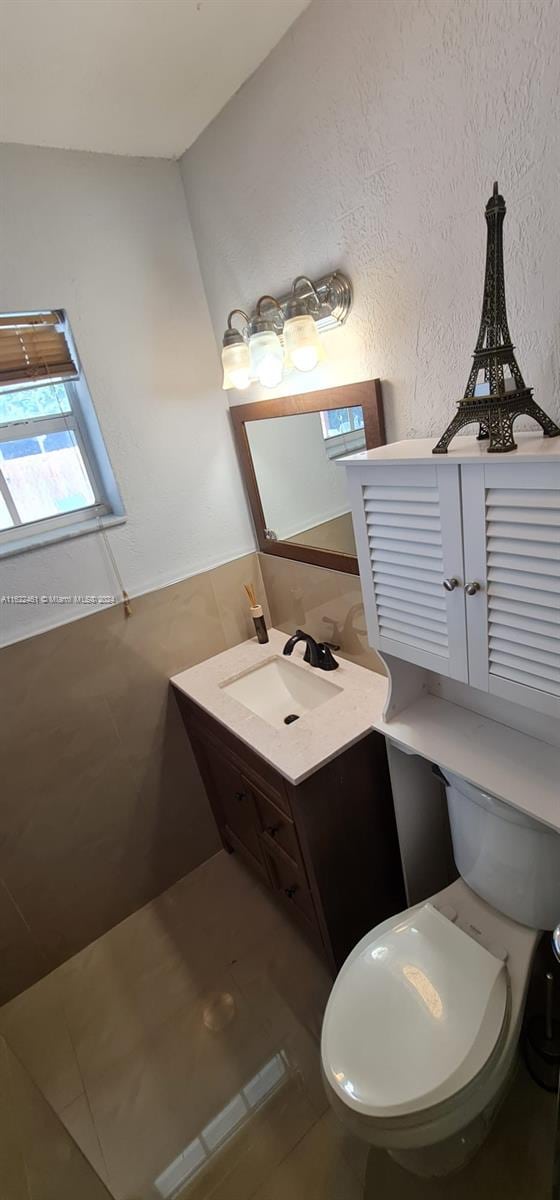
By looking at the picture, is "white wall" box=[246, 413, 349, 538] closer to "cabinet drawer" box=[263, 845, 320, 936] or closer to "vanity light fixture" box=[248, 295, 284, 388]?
"vanity light fixture" box=[248, 295, 284, 388]

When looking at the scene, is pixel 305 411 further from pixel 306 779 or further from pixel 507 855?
pixel 507 855

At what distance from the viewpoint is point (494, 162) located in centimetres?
84

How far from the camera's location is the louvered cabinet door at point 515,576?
734 mm

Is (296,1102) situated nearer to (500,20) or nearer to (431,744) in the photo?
(431,744)

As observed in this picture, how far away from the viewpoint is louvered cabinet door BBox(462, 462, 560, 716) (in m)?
0.73

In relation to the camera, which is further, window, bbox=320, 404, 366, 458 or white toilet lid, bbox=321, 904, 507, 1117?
window, bbox=320, 404, 366, 458

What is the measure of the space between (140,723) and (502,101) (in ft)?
5.67

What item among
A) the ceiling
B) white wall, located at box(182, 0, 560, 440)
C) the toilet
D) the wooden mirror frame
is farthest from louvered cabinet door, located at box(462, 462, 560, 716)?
the ceiling

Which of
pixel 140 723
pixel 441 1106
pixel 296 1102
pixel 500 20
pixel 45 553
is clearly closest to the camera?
pixel 500 20

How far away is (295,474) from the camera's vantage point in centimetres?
159

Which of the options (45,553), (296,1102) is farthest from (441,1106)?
(45,553)

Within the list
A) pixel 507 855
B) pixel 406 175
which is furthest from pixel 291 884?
pixel 406 175

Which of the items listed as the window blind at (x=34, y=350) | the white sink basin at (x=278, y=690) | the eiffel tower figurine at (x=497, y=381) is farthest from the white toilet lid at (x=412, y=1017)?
the window blind at (x=34, y=350)

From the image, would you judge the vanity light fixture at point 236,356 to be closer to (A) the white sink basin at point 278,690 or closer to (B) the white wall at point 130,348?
(B) the white wall at point 130,348
